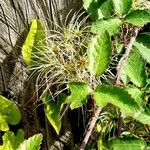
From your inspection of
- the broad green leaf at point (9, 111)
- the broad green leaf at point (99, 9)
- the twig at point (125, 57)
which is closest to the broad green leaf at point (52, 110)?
the broad green leaf at point (9, 111)

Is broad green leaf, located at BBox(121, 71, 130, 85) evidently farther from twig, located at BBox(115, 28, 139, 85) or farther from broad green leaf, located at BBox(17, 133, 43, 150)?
broad green leaf, located at BBox(17, 133, 43, 150)

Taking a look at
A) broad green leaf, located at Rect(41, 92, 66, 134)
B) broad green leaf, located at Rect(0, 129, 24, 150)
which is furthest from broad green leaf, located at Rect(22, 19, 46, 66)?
broad green leaf, located at Rect(0, 129, 24, 150)

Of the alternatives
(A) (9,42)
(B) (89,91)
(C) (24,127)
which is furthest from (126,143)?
(A) (9,42)

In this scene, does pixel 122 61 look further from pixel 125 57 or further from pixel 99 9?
pixel 99 9

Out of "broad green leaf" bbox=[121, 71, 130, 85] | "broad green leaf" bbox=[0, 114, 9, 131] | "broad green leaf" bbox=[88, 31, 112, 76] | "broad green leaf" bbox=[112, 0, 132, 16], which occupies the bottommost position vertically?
"broad green leaf" bbox=[0, 114, 9, 131]

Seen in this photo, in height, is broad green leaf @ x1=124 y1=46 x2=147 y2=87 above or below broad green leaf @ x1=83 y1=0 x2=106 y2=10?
below
